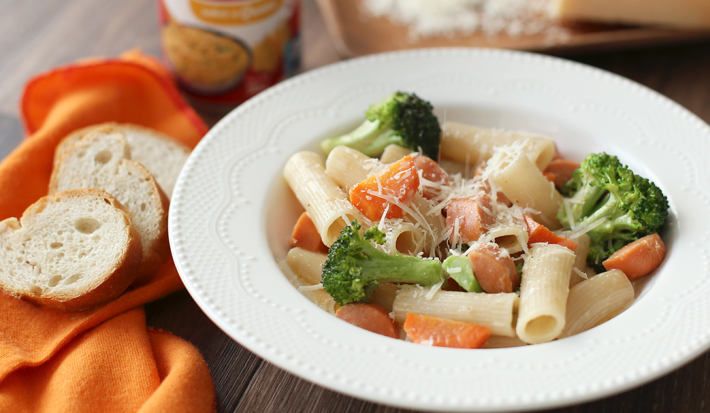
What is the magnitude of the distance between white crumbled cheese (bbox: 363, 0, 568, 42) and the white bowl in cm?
82

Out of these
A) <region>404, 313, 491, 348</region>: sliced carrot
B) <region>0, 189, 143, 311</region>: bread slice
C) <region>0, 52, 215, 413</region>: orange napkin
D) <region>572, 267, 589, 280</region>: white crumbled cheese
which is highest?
<region>572, 267, 589, 280</region>: white crumbled cheese

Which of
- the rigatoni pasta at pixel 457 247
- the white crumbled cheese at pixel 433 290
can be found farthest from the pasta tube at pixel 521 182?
the white crumbled cheese at pixel 433 290

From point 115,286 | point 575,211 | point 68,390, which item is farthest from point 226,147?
point 575,211

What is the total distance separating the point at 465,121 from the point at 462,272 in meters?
1.24

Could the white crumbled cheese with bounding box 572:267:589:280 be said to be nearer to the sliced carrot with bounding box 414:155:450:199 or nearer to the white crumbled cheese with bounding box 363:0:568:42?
the sliced carrot with bounding box 414:155:450:199

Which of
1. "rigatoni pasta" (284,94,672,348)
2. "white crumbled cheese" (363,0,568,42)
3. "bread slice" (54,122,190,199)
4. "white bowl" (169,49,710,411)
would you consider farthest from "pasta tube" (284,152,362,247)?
"white crumbled cheese" (363,0,568,42)

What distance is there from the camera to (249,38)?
3.45 meters

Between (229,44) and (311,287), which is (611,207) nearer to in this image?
(311,287)

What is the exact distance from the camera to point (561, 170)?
9.62ft

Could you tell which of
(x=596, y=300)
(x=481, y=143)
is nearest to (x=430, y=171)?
(x=481, y=143)

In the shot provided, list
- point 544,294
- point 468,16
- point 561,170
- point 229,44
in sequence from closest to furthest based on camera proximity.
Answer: point 544,294, point 561,170, point 229,44, point 468,16

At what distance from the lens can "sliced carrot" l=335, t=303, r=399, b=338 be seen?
7.26ft

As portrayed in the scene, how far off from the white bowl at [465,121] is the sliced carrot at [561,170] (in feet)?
0.64

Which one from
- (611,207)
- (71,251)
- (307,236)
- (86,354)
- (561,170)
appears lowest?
(86,354)
